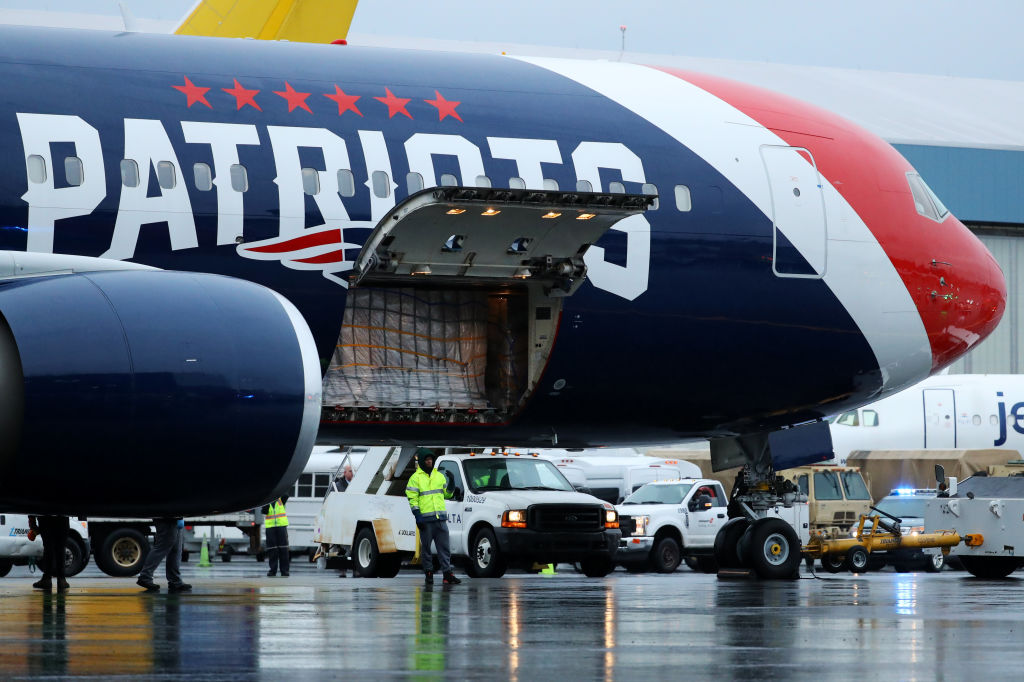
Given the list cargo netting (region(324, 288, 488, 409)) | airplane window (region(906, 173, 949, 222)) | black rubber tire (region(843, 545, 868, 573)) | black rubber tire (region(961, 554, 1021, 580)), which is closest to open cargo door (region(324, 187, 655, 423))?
cargo netting (region(324, 288, 488, 409))

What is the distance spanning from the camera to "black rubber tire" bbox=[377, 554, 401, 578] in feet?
78.0

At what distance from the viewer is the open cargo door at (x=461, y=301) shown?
1291 cm

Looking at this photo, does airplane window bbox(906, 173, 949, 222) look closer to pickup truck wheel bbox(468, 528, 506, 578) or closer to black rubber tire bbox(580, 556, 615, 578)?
black rubber tire bbox(580, 556, 615, 578)

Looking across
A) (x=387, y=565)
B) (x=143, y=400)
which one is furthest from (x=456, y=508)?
(x=143, y=400)

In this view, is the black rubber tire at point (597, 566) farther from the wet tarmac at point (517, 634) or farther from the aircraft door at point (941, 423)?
the aircraft door at point (941, 423)

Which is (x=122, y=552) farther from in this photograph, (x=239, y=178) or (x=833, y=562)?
(x=239, y=178)

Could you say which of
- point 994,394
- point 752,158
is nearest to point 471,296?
point 752,158

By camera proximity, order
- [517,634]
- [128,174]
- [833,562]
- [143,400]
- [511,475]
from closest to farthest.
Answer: [143,400], [517,634], [128,174], [511,475], [833,562]

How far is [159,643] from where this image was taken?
9.98 metres

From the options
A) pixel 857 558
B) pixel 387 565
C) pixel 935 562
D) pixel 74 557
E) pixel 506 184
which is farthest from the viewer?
pixel 935 562

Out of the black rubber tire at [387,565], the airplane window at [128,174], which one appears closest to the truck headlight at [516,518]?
the black rubber tire at [387,565]

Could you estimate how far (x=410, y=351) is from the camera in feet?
48.1

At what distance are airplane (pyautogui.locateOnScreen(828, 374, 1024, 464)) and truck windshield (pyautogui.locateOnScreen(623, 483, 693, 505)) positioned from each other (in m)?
11.8

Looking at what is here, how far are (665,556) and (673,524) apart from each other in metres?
0.60
